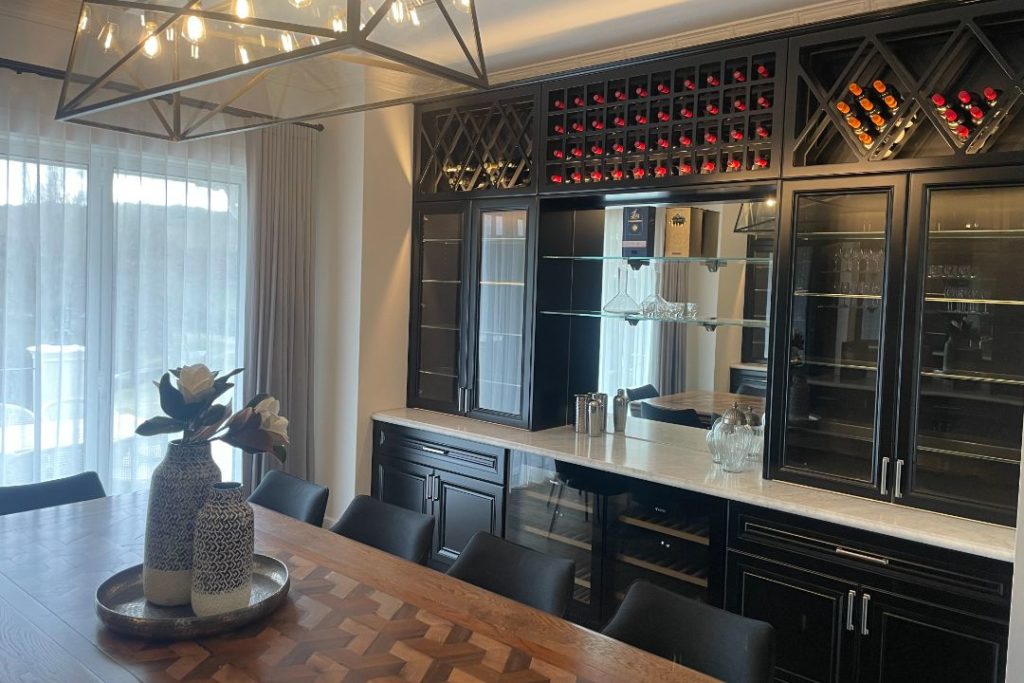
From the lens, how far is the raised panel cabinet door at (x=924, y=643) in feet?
8.03

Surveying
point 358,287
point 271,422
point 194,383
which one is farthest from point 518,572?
point 358,287

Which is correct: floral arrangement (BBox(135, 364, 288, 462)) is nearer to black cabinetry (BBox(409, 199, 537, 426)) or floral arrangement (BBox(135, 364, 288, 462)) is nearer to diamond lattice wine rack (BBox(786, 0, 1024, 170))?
black cabinetry (BBox(409, 199, 537, 426))

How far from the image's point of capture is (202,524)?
188 cm

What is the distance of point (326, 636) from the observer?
1.85 meters

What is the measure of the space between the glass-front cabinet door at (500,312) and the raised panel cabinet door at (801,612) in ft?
4.83

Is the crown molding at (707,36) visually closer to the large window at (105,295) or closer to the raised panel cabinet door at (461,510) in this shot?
the large window at (105,295)

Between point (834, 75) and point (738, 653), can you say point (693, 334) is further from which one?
point (738, 653)

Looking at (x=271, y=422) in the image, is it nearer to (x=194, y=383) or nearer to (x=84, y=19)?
(x=194, y=383)

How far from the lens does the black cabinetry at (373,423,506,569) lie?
3.90m

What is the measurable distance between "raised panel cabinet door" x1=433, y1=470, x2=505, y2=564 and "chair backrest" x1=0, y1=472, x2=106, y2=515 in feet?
5.44

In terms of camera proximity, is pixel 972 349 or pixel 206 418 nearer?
pixel 206 418

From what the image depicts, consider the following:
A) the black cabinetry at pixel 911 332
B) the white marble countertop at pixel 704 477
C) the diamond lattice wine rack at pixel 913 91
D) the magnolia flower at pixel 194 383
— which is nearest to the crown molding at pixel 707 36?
the diamond lattice wine rack at pixel 913 91

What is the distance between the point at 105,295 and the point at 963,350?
3.64 m

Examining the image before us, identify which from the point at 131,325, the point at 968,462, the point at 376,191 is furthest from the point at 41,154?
the point at 968,462
